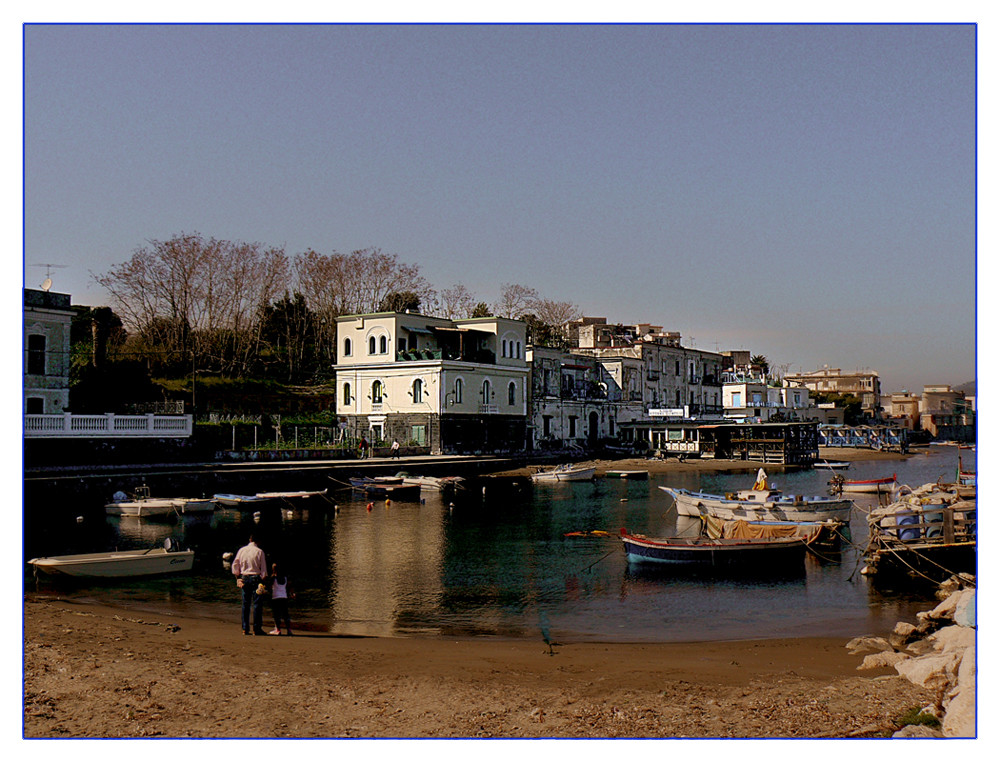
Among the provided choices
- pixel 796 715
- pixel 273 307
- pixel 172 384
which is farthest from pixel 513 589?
pixel 273 307

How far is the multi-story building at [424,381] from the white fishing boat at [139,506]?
24079 millimetres

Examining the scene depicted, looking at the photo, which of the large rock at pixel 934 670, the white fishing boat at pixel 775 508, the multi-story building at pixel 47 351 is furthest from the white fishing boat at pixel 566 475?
the large rock at pixel 934 670

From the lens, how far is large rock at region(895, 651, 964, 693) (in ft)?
35.2

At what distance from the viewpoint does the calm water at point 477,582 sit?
18.2 m

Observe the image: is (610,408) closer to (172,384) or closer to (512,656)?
(172,384)

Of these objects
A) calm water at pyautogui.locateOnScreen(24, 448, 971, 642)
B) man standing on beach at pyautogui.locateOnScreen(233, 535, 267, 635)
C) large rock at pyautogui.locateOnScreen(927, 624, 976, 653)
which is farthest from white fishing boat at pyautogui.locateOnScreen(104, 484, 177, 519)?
large rock at pyautogui.locateOnScreen(927, 624, 976, 653)

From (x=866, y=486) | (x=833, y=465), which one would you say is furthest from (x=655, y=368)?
(x=866, y=486)

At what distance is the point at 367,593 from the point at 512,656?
25.3ft

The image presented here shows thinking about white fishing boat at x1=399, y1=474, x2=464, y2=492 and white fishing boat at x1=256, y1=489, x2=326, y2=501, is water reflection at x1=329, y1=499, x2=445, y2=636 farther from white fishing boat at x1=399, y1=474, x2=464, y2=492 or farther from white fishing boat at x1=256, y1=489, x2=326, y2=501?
white fishing boat at x1=399, y1=474, x2=464, y2=492

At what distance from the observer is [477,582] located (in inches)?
902

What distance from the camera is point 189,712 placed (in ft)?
32.9

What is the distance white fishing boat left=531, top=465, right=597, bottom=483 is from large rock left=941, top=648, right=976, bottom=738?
4405 cm

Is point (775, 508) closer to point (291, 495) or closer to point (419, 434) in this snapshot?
point (291, 495)

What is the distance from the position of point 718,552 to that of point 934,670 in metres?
12.8
